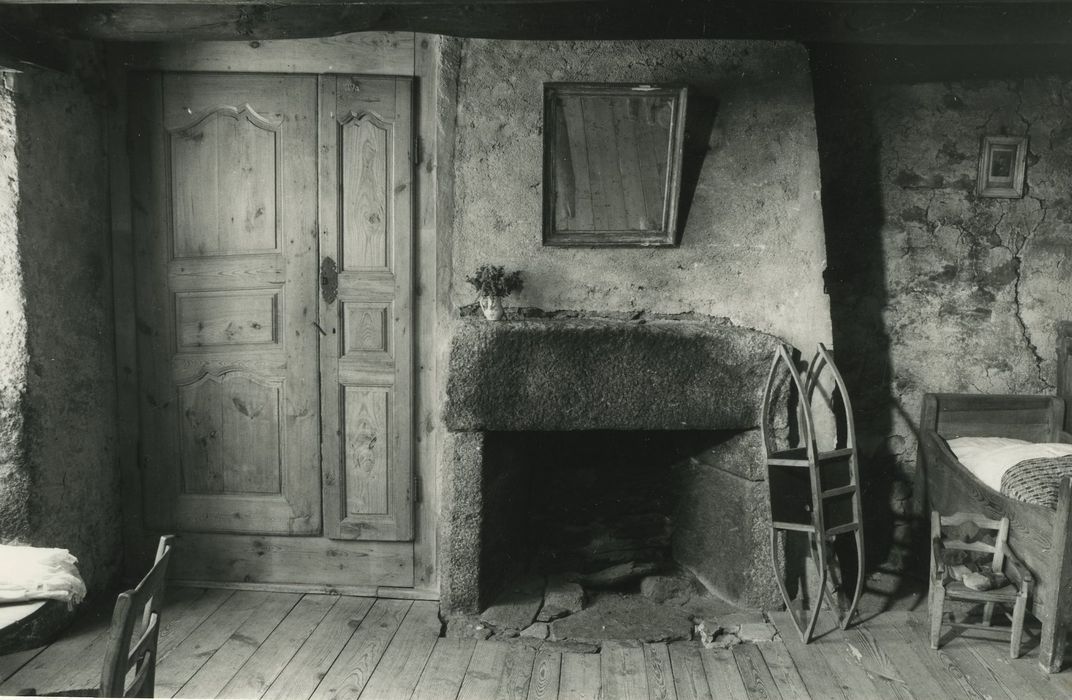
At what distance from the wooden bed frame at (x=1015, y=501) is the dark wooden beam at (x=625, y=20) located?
4.77 feet

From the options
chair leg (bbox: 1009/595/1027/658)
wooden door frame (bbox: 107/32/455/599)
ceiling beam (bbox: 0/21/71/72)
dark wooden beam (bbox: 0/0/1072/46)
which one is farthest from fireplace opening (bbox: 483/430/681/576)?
ceiling beam (bbox: 0/21/71/72)

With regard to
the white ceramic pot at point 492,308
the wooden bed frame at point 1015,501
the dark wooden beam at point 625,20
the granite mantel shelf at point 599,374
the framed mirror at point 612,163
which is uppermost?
the dark wooden beam at point 625,20

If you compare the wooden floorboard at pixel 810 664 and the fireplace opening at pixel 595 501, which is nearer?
the wooden floorboard at pixel 810 664

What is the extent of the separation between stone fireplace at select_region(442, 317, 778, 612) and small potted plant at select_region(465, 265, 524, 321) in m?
0.10

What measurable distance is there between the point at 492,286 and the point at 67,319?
5.37 ft

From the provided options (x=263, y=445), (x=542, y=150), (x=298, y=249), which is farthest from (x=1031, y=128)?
(x=263, y=445)

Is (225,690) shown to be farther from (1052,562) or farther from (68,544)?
(1052,562)

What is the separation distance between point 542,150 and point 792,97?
97 cm

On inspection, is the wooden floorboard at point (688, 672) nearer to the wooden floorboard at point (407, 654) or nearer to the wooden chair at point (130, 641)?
the wooden floorboard at point (407, 654)

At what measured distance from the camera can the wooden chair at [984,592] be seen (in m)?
2.75

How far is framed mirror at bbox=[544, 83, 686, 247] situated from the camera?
9.78 feet

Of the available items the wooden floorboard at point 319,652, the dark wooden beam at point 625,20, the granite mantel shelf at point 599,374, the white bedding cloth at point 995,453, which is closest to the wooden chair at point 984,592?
the white bedding cloth at point 995,453

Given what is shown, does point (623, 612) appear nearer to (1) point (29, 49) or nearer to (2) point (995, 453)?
(2) point (995, 453)

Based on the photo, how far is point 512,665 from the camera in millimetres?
2793
